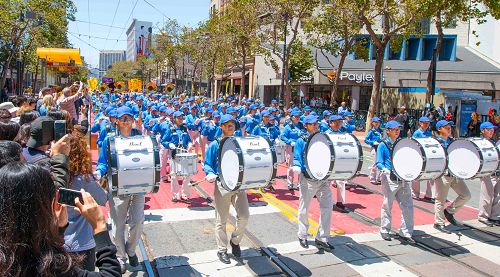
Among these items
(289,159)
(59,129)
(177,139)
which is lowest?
(289,159)

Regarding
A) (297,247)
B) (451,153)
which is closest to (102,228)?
(297,247)

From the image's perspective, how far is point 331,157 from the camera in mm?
6801

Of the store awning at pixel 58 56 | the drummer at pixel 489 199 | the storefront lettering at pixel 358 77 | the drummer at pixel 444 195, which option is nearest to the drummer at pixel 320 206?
the drummer at pixel 444 195

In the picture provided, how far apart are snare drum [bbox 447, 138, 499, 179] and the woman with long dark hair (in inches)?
293

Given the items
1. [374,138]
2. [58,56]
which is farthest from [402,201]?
[58,56]

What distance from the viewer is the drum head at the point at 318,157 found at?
687cm

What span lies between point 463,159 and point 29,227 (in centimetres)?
778

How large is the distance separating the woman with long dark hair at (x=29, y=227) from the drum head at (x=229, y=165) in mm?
3869

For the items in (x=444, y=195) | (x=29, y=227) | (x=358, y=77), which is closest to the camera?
(x=29, y=227)

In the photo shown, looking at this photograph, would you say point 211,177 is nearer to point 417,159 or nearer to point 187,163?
point 187,163

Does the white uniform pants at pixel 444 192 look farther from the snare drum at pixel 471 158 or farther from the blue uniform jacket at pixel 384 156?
the blue uniform jacket at pixel 384 156

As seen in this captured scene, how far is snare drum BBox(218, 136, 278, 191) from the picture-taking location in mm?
5992

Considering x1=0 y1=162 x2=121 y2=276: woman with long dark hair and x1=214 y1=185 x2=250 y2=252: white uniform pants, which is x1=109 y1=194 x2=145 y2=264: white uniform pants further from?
x1=0 y1=162 x2=121 y2=276: woman with long dark hair

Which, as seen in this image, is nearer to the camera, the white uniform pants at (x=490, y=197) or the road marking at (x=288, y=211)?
the road marking at (x=288, y=211)
